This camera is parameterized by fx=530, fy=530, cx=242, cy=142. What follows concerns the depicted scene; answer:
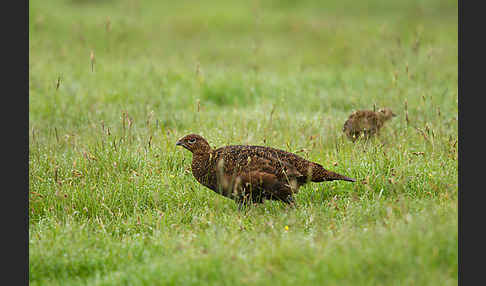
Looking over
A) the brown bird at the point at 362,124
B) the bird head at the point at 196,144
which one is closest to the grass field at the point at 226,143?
the brown bird at the point at 362,124

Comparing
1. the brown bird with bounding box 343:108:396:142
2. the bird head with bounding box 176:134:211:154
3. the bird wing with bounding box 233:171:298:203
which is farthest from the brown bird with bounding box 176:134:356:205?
the brown bird with bounding box 343:108:396:142

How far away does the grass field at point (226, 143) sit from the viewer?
12.8ft

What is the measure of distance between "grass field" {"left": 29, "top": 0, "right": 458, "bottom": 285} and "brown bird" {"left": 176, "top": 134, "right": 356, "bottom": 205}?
198 millimetres

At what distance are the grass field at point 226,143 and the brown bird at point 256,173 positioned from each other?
20 cm

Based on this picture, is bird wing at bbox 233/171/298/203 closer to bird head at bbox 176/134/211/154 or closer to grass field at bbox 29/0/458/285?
grass field at bbox 29/0/458/285

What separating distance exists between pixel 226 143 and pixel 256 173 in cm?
165

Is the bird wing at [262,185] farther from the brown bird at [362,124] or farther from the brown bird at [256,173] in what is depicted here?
the brown bird at [362,124]

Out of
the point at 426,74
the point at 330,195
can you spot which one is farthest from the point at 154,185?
the point at 426,74

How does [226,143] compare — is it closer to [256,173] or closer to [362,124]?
[256,173]

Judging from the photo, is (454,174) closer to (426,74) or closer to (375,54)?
(426,74)

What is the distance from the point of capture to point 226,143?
6.68 meters

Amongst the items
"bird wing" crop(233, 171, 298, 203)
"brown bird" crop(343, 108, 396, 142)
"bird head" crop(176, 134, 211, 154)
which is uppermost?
"brown bird" crop(343, 108, 396, 142)

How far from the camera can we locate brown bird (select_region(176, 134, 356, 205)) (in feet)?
16.7

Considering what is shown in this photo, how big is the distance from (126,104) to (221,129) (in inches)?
86.7
